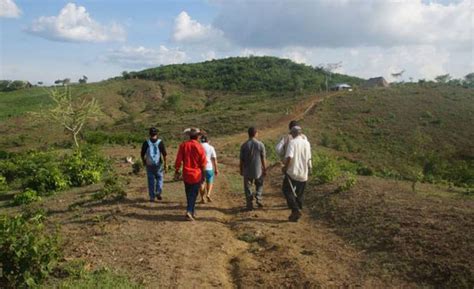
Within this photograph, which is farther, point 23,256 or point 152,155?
point 152,155

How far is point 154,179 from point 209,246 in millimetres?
3541

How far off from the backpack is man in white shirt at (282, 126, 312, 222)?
297 centimetres

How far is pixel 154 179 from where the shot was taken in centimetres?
1067

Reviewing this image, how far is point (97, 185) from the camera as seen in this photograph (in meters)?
14.0

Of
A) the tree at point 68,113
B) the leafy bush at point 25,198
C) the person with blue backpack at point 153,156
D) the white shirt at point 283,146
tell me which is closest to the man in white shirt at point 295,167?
the white shirt at point 283,146

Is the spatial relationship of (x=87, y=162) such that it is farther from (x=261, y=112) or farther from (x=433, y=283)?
(x=261, y=112)

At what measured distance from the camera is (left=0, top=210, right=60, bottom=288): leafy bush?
17.7 feet

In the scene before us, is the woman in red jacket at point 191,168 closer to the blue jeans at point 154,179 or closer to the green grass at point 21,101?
the blue jeans at point 154,179

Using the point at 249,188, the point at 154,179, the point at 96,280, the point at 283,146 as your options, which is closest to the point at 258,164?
the point at 249,188

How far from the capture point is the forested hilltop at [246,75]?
3684 inches

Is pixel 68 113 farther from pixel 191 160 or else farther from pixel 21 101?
pixel 21 101

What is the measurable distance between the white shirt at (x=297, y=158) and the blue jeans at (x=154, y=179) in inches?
123

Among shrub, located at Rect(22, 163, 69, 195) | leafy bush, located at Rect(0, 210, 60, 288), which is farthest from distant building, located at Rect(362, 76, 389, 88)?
leafy bush, located at Rect(0, 210, 60, 288)

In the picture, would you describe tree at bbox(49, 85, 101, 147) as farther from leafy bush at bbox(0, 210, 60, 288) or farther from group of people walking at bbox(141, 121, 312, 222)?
leafy bush at bbox(0, 210, 60, 288)
